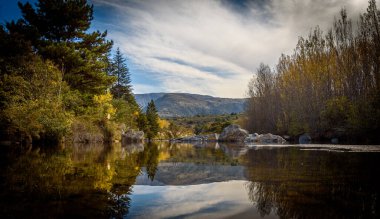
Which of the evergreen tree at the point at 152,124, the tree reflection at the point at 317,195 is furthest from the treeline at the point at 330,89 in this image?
the evergreen tree at the point at 152,124

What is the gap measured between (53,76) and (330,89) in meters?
30.5

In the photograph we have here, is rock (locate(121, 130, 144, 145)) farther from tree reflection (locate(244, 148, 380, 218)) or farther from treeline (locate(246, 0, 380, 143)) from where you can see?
tree reflection (locate(244, 148, 380, 218))

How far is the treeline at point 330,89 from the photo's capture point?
26.1 metres

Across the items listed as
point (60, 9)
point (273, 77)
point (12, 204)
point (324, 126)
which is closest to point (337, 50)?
point (324, 126)

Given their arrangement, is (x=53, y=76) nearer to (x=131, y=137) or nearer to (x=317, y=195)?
(x=317, y=195)

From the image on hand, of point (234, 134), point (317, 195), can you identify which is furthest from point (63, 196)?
point (234, 134)

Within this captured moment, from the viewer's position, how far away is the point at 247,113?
51875mm

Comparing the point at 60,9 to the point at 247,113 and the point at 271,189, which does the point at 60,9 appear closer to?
the point at 271,189

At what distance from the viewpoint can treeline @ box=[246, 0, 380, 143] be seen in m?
26.1

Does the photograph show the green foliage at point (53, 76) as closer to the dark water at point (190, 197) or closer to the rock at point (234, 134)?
the dark water at point (190, 197)

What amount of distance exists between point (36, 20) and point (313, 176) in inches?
971

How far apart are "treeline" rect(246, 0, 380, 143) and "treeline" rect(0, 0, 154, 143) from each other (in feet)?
75.3

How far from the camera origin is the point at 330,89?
34406 millimetres

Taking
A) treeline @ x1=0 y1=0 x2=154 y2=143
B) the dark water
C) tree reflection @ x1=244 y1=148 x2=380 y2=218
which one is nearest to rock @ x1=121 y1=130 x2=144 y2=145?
treeline @ x1=0 y1=0 x2=154 y2=143
